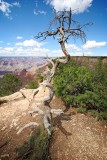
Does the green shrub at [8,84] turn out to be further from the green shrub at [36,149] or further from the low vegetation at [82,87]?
the green shrub at [36,149]

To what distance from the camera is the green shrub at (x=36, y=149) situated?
27.0ft

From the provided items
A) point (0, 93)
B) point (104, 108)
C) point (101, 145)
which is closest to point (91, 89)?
point (104, 108)

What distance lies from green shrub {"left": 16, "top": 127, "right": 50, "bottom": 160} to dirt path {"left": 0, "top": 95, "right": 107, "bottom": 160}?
632mm

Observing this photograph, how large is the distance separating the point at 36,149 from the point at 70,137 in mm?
2573

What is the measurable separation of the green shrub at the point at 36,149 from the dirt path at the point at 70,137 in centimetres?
63

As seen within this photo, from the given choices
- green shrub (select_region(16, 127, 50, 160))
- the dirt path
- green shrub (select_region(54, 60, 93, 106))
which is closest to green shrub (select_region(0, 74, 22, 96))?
the dirt path

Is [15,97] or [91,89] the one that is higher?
[91,89]

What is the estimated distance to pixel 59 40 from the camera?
394 inches

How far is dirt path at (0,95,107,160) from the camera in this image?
29.3ft

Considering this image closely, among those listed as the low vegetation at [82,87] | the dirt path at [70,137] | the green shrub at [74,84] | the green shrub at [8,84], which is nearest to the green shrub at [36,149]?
the dirt path at [70,137]

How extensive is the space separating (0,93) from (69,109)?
15.8 m

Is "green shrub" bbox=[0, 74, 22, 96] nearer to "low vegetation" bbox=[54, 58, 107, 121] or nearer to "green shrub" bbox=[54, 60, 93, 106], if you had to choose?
"low vegetation" bbox=[54, 58, 107, 121]

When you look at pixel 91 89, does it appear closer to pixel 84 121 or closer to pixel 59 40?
pixel 84 121

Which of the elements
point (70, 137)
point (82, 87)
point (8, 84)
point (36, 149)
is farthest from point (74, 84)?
point (8, 84)
